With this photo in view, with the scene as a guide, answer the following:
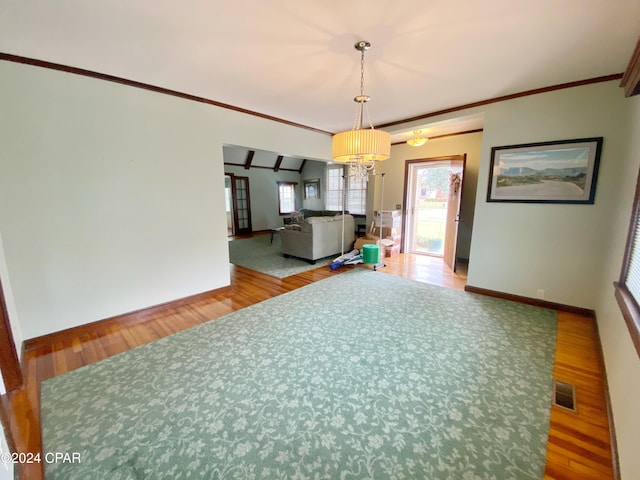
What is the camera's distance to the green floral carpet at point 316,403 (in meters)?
1.26

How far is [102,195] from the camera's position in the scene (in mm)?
2455

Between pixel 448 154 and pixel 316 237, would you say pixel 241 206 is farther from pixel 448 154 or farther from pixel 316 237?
pixel 448 154

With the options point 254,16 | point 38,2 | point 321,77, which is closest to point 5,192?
point 38,2

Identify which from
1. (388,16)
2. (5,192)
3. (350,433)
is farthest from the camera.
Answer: (5,192)

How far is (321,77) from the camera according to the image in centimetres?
249

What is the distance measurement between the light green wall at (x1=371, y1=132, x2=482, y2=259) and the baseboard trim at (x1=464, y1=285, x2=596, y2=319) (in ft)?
6.53

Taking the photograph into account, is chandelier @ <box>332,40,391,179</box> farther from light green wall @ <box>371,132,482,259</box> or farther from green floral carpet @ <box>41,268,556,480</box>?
light green wall @ <box>371,132,482,259</box>

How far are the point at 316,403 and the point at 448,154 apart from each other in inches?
200

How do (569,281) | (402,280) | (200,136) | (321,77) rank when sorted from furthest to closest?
(402,280) → (200,136) → (569,281) → (321,77)

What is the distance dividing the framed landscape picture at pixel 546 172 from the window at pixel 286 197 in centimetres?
730

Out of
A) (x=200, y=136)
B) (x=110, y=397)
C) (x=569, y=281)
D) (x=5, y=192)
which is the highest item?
(x=200, y=136)

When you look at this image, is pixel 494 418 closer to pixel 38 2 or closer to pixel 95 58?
pixel 38 2

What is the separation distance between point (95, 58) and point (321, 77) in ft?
6.41

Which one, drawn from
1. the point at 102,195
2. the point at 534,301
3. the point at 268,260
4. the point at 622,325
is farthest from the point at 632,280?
the point at 268,260
